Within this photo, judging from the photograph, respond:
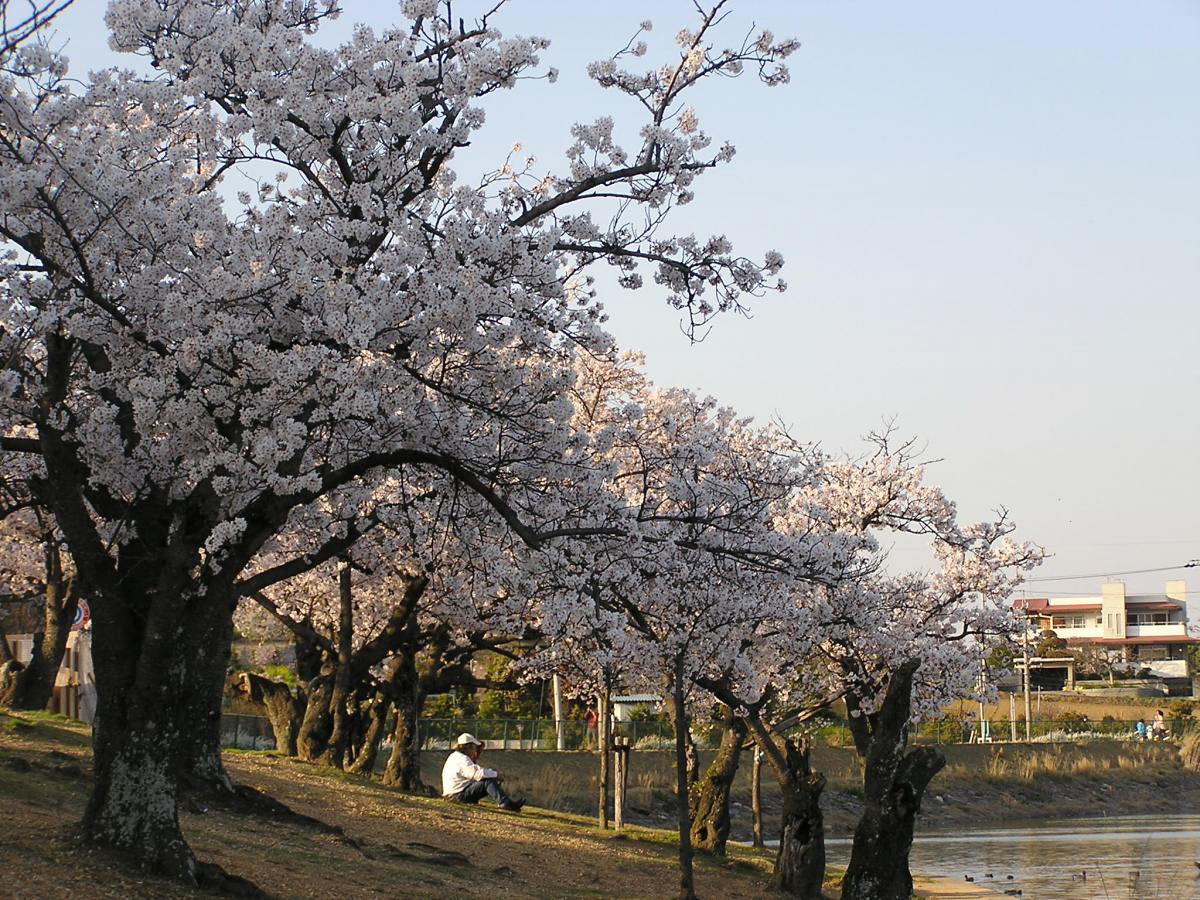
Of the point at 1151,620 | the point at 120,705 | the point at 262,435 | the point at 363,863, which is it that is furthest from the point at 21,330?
the point at 1151,620

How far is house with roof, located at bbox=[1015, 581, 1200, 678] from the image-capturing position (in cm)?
10206

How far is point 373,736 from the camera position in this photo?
25.1 m

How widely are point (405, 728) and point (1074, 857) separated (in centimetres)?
1604

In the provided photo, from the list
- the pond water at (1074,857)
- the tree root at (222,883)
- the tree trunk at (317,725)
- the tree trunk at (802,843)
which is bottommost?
the pond water at (1074,857)

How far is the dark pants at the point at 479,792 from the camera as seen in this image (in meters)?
22.9

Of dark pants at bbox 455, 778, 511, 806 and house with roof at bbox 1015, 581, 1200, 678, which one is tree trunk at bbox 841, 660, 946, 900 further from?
house with roof at bbox 1015, 581, 1200, 678

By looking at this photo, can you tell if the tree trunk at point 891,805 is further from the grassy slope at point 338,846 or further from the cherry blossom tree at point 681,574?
the grassy slope at point 338,846

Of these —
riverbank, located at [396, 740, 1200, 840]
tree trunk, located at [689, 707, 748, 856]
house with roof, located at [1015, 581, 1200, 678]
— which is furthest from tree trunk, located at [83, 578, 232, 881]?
house with roof, located at [1015, 581, 1200, 678]

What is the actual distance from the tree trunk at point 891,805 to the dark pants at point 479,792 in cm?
996

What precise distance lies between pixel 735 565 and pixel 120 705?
19.4ft

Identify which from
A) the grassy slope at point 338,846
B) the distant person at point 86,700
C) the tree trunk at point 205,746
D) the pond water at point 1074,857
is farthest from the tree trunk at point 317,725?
the pond water at point 1074,857

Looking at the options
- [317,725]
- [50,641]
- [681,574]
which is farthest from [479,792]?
[681,574]

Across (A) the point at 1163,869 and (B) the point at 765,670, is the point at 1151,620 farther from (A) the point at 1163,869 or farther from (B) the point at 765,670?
(B) the point at 765,670

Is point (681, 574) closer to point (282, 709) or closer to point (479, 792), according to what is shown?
point (479, 792)
